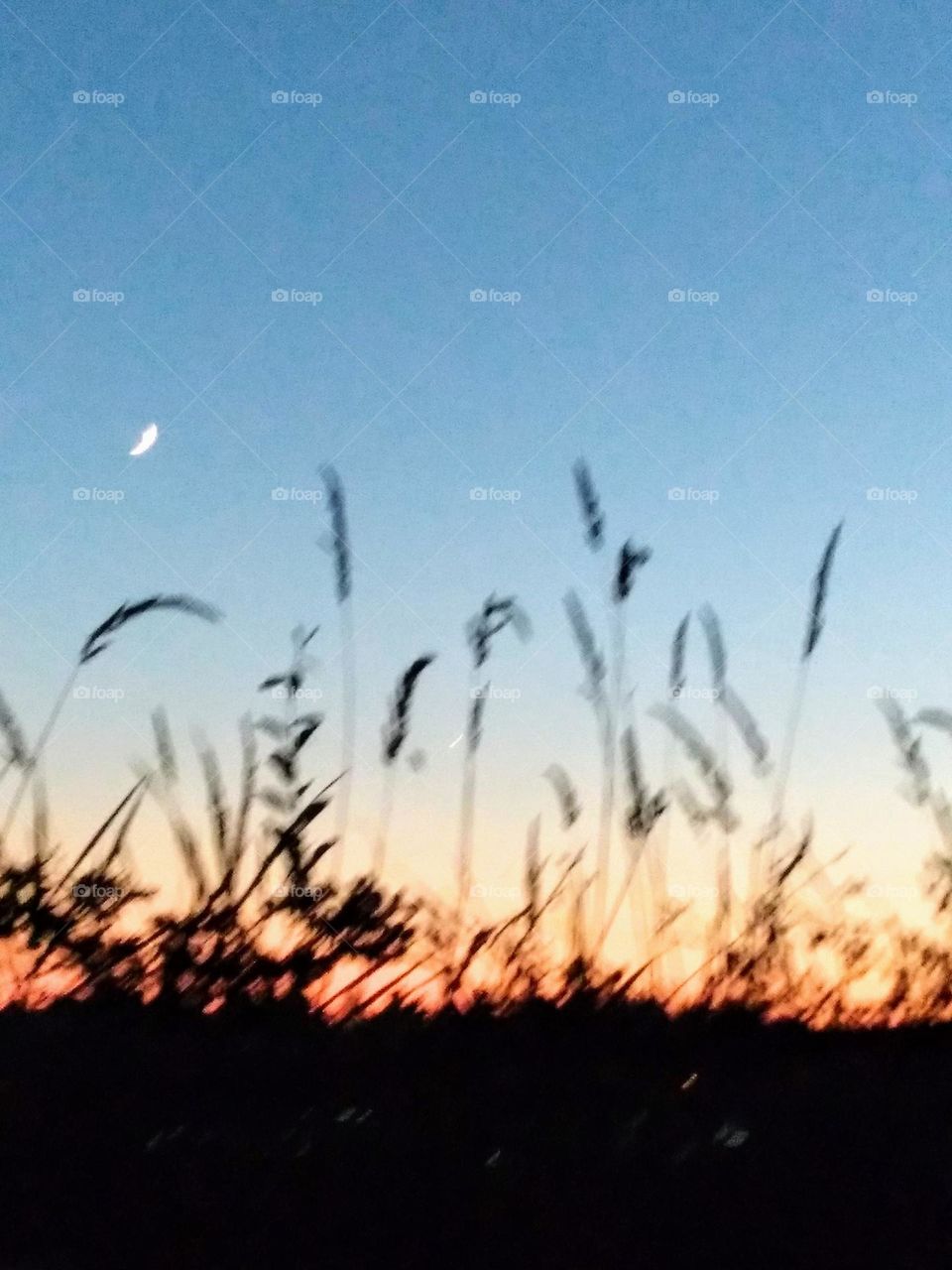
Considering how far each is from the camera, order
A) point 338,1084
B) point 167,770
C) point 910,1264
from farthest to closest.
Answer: point 167,770
point 338,1084
point 910,1264

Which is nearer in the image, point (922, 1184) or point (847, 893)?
point (922, 1184)

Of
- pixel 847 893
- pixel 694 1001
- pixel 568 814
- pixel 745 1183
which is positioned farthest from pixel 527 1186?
pixel 847 893

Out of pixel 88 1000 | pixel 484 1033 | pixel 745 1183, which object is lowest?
pixel 745 1183

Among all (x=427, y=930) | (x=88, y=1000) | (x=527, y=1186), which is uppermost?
(x=88, y=1000)

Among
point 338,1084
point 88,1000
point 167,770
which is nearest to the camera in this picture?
point 338,1084

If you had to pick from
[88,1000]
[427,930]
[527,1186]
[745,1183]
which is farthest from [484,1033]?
[88,1000]

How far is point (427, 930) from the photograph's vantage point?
2020mm

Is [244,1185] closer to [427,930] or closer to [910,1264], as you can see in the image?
[427,930]

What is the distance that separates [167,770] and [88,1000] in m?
0.35

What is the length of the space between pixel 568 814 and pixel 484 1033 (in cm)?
37

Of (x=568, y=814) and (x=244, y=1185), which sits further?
(x=568, y=814)

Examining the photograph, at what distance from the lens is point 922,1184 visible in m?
1.68

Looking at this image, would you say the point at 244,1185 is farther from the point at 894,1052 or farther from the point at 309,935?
the point at 894,1052

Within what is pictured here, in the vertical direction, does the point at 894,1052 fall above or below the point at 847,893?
below
